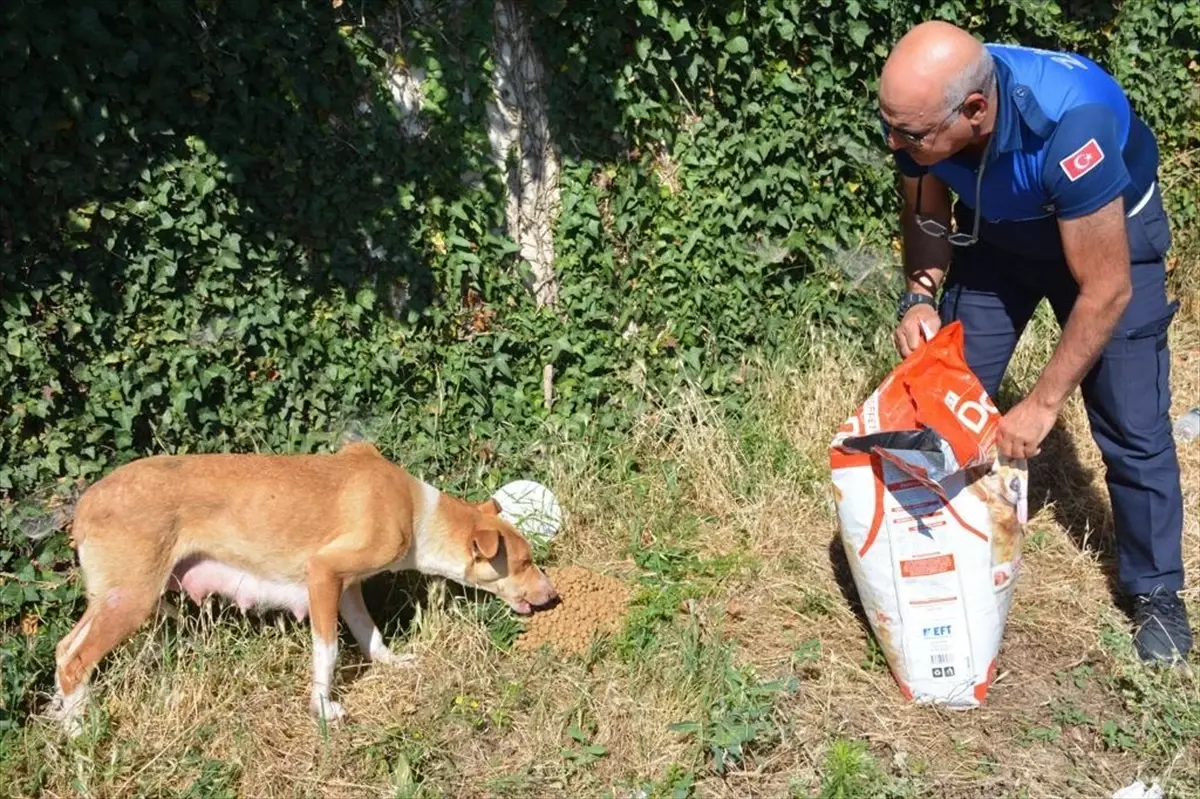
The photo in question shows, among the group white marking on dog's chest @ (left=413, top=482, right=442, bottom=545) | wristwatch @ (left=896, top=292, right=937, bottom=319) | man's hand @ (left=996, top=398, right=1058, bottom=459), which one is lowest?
white marking on dog's chest @ (left=413, top=482, right=442, bottom=545)

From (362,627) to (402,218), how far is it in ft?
5.98

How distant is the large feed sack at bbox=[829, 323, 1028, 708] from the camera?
3.96 meters

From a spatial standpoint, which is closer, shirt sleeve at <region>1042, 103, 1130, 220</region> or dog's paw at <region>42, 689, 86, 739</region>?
shirt sleeve at <region>1042, 103, 1130, 220</region>

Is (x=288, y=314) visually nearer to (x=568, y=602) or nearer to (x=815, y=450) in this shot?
(x=568, y=602)

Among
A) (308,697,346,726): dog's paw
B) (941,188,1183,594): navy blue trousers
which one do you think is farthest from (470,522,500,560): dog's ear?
(941,188,1183,594): navy blue trousers

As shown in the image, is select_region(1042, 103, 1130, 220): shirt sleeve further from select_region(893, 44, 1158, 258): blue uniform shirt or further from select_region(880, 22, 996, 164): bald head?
select_region(880, 22, 996, 164): bald head

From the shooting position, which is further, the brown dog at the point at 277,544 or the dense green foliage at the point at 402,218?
the dense green foliage at the point at 402,218

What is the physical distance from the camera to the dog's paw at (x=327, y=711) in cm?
417

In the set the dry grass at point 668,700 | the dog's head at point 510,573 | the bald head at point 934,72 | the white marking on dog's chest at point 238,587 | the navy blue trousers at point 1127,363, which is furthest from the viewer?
the dog's head at point 510,573

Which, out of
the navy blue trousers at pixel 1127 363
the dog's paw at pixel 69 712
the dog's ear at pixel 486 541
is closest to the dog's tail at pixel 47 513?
the dog's paw at pixel 69 712

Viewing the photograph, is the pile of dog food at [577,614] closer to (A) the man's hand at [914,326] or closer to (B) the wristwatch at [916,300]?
(A) the man's hand at [914,326]

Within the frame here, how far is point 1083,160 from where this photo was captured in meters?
3.60

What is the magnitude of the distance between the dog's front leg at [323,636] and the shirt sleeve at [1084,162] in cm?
294

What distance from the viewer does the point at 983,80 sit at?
12.0 feet
